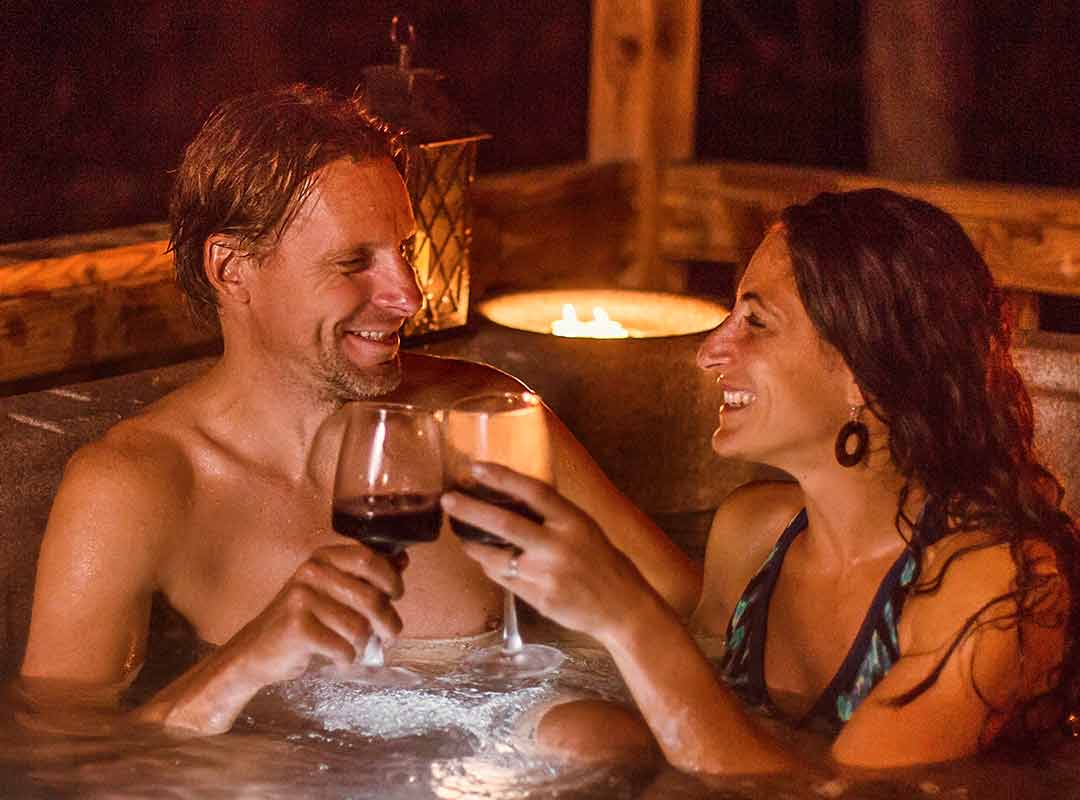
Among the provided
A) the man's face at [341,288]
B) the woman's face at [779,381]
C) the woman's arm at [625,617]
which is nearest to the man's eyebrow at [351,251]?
the man's face at [341,288]

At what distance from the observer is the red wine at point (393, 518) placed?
8.86 feet

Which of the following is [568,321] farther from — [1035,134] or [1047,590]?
[1035,134]

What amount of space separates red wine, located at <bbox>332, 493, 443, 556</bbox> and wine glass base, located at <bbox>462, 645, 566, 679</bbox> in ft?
3.68

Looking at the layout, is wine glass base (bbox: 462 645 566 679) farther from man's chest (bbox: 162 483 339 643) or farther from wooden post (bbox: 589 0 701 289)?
wooden post (bbox: 589 0 701 289)

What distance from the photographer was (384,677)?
3.78m

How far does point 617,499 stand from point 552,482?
1.41 metres

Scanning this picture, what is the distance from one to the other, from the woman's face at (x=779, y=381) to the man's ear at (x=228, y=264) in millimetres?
995

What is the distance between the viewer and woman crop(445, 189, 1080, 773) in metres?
3.06

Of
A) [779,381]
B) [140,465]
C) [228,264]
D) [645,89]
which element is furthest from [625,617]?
[645,89]

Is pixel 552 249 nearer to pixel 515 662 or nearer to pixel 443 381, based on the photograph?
pixel 443 381

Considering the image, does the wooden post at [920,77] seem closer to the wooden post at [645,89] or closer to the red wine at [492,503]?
the wooden post at [645,89]

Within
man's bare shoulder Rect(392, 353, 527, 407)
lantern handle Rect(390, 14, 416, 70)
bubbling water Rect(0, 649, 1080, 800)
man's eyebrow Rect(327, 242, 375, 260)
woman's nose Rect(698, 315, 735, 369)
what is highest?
lantern handle Rect(390, 14, 416, 70)

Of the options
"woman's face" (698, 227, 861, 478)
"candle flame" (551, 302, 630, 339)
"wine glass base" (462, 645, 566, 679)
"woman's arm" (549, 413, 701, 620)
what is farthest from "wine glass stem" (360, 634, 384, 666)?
"candle flame" (551, 302, 630, 339)

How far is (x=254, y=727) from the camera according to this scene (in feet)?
11.4
